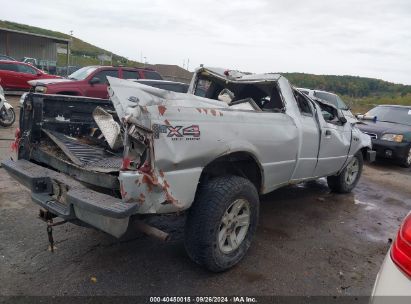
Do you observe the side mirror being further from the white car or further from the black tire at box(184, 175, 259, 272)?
the white car

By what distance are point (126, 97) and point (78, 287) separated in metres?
1.57

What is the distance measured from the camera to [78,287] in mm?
2975

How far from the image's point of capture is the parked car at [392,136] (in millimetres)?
9211

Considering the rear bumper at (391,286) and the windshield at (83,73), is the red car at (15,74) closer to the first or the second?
the windshield at (83,73)

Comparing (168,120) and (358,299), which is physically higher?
(168,120)

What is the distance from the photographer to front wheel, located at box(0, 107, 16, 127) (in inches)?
376

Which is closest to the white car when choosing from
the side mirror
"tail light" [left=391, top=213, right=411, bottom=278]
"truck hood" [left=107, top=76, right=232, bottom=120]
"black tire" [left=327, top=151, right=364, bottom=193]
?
"tail light" [left=391, top=213, right=411, bottom=278]

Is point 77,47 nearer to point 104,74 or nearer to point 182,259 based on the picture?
point 104,74

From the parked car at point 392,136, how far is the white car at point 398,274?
7.93m

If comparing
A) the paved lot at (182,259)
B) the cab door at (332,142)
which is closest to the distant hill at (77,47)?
the cab door at (332,142)

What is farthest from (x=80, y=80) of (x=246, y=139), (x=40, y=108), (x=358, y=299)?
(x=358, y=299)

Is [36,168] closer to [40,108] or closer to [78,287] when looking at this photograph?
[40,108]

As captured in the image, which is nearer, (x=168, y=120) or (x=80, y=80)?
(x=168, y=120)

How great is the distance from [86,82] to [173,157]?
941 cm
